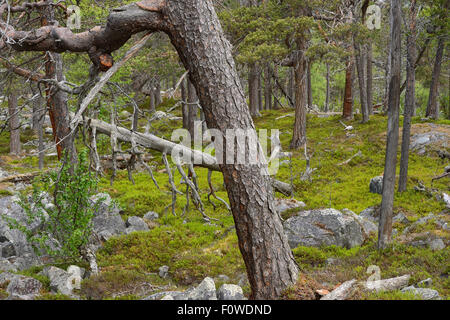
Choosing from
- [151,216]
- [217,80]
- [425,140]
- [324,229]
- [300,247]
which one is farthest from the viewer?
[425,140]

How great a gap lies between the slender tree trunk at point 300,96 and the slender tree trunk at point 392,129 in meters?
9.24

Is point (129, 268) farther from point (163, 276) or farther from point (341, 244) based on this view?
point (341, 244)

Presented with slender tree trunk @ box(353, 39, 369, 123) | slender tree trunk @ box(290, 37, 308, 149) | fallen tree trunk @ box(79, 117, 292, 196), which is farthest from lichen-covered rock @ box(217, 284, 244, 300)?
slender tree trunk @ box(353, 39, 369, 123)

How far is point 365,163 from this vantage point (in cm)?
1596

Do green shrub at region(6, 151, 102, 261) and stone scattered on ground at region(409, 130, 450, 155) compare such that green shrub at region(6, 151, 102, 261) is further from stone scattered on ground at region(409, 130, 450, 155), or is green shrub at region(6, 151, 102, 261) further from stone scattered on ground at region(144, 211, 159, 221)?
stone scattered on ground at region(409, 130, 450, 155)

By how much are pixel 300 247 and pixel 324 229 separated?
0.92 m

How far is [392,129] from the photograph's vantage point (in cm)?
780

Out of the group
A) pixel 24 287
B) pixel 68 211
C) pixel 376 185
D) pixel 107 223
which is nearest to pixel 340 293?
pixel 24 287

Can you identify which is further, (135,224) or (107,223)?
(135,224)

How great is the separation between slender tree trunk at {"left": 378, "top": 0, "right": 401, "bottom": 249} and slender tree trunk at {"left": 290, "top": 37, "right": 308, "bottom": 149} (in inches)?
364

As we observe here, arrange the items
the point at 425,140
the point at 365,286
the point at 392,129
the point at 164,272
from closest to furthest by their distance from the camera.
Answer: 1. the point at 365,286
2. the point at 392,129
3. the point at 164,272
4. the point at 425,140

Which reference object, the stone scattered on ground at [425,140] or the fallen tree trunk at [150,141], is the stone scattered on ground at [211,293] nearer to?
the fallen tree trunk at [150,141]

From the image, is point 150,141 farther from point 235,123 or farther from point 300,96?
point 300,96
